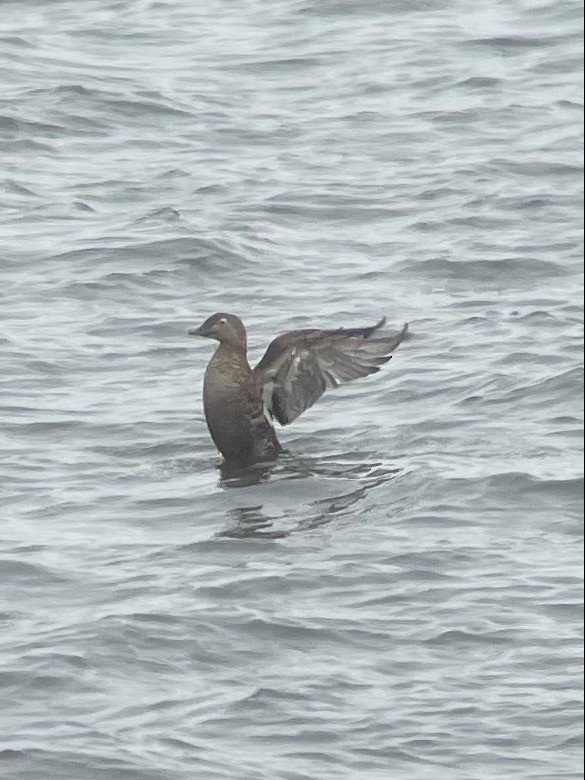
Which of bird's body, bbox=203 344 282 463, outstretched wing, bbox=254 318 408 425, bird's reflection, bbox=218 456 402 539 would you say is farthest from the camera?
outstretched wing, bbox=254 318 408 425

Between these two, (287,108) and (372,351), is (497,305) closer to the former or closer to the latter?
(372,351)

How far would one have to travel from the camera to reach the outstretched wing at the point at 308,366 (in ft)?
36.3

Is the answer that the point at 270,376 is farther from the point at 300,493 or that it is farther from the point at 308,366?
the point at 300,493

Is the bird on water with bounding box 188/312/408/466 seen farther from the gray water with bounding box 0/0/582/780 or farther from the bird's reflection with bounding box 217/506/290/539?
the bird's reflection with bounding box 217/506/290/539

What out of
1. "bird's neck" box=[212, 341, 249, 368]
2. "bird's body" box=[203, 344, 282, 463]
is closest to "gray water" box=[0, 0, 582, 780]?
"bird's body" box=[203, 344, 282, 463]

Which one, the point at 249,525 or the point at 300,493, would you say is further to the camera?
the point at 300,493

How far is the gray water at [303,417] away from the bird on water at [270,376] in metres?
0.17

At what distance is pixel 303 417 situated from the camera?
460 inches

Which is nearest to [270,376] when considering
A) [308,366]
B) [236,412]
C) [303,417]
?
[308,366]

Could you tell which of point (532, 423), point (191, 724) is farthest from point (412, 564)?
point (532, 423)

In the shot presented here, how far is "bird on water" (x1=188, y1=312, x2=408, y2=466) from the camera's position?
10.9 metres

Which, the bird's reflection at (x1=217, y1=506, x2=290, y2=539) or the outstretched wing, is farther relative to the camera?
the outstretched wing

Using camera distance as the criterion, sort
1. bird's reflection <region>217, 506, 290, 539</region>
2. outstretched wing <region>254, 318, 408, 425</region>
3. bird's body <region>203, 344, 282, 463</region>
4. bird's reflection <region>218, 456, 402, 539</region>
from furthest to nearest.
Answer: outstretched wing <region>254, 318, 408, 425</region> < bird's body <region>203, 344, 282, 463</region> < bird's reflection <region>218, 456, 402, 539</region> < bird's reflection <region>217, 506, 290, 539</region>

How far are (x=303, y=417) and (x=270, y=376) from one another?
591 millimetres
